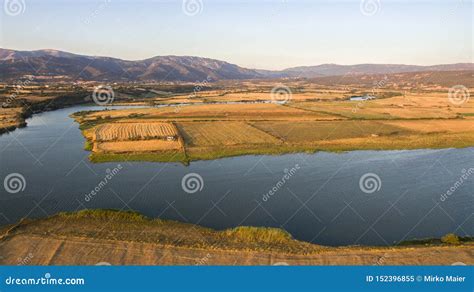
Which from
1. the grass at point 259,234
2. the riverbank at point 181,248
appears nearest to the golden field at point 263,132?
the riverbank at point 181,248

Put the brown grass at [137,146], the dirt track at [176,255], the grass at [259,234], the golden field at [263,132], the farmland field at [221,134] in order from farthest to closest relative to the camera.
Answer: the farmland field at [221,134]
the golden field at [263,132]
the brown grass at [137,146]
the grass at [259,234]
the dirt track at [176,255]

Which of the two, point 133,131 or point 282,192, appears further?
point 133,131

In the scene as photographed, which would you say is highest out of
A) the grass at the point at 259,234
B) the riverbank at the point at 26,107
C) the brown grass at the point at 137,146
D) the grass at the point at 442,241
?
the riverbank at the point at 26,107

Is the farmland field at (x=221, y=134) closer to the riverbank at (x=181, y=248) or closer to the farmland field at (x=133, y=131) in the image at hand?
the farmland field at (x=133, y=131)

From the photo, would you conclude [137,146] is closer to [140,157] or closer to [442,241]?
[140,157]

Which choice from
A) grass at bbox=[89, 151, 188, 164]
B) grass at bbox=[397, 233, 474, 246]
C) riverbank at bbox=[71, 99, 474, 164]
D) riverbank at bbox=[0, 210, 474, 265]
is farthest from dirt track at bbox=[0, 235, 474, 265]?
riverbank at bbox=[71, 99, 474, 164]

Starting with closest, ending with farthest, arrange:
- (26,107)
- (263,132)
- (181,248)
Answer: (181,248) → (263,132) → (26,107)

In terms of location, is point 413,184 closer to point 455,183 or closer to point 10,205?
point 455,183

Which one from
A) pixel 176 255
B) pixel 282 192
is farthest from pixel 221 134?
pixel 176 255
